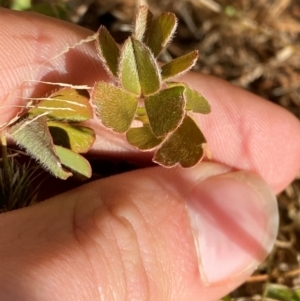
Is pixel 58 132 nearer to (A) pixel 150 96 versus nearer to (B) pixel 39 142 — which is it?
(B) pixel 39 142

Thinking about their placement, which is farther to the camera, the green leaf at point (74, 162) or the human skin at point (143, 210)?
the green leaf at point (74, 162)

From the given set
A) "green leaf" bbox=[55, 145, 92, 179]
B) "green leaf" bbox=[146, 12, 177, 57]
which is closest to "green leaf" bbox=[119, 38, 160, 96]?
"green leaf" bbox=[146, 12, 177, 57]

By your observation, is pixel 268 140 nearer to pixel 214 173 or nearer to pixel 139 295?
pixel 214 173

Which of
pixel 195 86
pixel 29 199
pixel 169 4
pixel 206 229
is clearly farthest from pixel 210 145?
pixel 169 4

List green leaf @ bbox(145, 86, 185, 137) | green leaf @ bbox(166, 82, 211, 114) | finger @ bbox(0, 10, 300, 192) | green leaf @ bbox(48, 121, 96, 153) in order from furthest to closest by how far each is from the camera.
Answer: finger @ bbox(0, 10, 300, 192)
green leaf @ bbox(48, 121, 96, 153)
green leaf @ bbox(166, 82, 211, 114)
green leaf @ bbox(145, 86, 185, 137)

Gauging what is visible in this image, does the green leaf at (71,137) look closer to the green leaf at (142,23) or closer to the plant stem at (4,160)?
the plant stem at (4,160)

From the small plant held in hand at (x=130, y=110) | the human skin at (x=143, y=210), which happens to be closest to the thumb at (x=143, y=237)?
the human skin at (x=143, y=210)

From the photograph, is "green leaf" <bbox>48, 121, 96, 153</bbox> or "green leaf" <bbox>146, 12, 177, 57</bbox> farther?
"green leaf" <bbox>48, 121, 96, 153</bbox>

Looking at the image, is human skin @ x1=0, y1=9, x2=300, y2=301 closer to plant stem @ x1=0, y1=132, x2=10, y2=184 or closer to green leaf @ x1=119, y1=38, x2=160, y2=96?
plant stem @ x1=0, y1=132, x2=10, y2=184
